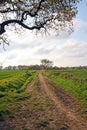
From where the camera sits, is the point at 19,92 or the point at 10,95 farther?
the point at 19,92

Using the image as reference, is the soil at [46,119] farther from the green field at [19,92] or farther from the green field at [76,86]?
the green field at [76,86]

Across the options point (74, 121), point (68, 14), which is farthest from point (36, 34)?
point (74, 121)

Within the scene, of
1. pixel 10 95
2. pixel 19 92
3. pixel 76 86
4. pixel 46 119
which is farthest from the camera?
pixel 76 86

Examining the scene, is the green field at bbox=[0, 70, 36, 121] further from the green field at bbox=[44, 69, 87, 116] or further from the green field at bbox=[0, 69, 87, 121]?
the green field at bbox=[44, 69, 87, 116]

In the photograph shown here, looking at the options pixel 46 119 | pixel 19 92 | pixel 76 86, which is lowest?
pixel 46 119

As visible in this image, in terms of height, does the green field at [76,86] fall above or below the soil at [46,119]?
above

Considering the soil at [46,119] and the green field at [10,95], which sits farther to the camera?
the green field at [10,95]

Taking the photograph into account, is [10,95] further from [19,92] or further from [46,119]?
[46,119]

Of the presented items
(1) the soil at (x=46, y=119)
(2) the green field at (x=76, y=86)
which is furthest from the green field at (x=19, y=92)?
(1) the soil at (x=46, y=119)

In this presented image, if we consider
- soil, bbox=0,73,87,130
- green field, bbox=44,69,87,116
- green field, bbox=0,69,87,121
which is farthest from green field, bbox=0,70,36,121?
green field, bbox=44,69,87,116

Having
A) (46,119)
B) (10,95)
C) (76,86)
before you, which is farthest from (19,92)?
(46,119)

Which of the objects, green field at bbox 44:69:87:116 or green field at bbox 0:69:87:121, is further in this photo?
green field at bbox 44:69:87:116

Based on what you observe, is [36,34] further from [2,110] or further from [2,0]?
[2,110]

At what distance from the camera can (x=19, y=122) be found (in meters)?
15.1
